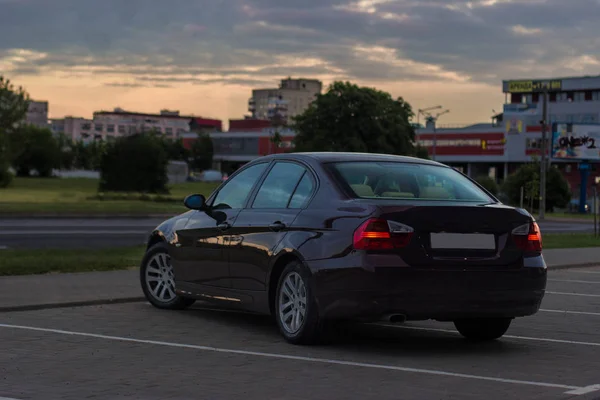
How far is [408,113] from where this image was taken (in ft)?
315

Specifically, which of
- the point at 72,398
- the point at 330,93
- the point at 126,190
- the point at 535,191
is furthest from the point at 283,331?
the point at 330,93

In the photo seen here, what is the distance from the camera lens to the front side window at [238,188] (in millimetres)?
9727

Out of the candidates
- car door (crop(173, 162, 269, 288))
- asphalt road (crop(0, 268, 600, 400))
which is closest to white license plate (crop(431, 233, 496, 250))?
asphalt road (crop(0, 268, 600, 400))

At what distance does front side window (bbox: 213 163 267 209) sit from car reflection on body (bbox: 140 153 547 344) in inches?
1.0

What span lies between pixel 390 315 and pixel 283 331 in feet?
3.60

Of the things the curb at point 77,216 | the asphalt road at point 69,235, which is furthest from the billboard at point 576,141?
the asphalt road at point 69,235

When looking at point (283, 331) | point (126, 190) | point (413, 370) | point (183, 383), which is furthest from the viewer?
point (126, 190)

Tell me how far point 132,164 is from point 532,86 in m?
93.7

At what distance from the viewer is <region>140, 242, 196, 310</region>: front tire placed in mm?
10773

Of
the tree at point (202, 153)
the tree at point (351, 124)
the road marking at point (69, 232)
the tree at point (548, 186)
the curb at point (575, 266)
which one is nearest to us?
the curb at point (575, 266)

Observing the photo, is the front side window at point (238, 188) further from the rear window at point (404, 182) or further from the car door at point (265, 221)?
the rear window at point (404, 182)

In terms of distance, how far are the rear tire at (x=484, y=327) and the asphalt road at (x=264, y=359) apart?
0.39 feet

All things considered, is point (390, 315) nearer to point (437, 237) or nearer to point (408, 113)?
point (437, 237)

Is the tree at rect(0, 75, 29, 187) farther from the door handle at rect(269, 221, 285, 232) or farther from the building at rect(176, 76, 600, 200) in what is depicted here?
the door handle at rect(269, 221, 285, 232)
